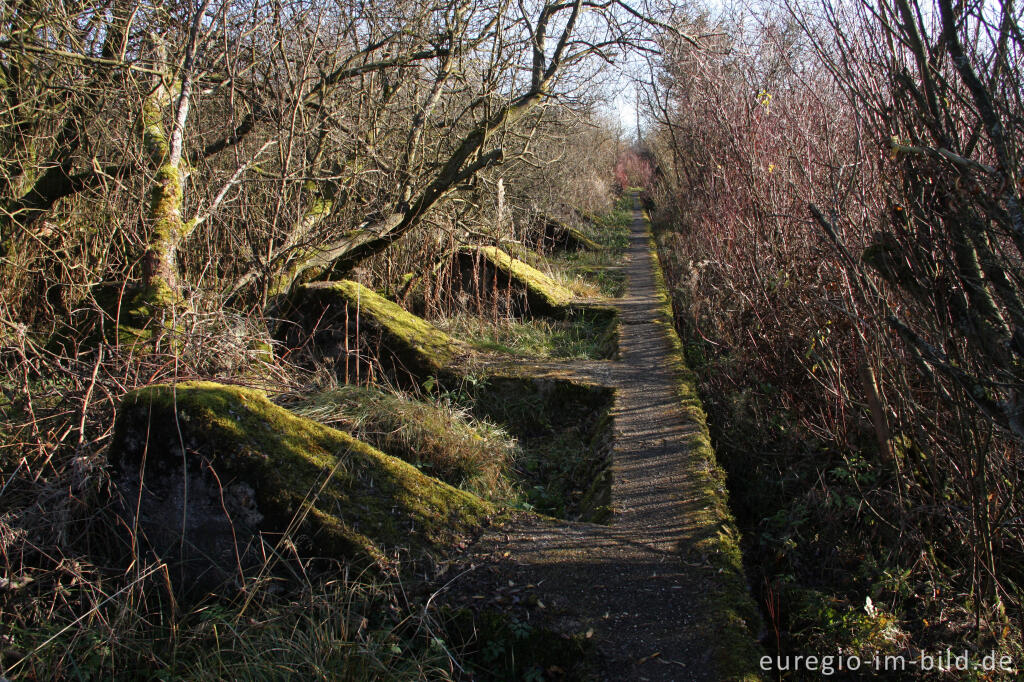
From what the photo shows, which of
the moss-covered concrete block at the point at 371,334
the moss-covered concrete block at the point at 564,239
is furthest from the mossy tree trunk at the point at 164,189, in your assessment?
the moss-covered concrete block at the point at 564,239

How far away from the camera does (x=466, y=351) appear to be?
5.82 metres

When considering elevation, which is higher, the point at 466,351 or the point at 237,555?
the point at 466,351

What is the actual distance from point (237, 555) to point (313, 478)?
17.8 inches

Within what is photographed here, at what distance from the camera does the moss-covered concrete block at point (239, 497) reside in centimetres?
289

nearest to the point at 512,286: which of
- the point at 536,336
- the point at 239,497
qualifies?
the point at 536,336

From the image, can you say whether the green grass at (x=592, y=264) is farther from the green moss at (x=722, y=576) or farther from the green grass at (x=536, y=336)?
the green moss at (x=722, y=576)

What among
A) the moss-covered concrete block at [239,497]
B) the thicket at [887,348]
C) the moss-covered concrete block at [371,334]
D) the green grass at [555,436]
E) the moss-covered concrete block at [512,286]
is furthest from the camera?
the moss-covered concrete block at [512,286]

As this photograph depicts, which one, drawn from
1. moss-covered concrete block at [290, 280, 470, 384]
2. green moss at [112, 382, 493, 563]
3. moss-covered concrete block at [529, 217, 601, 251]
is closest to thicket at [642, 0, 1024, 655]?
green moss at [112, 382, 493, 563]

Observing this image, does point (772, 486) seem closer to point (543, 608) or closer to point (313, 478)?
point (543, 608)

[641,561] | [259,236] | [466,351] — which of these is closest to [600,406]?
[466,351]

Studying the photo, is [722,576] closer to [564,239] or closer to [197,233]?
[197,233]

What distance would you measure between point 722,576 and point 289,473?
193 centimetres

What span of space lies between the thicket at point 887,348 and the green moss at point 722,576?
12.2 inches

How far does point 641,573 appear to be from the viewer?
281 cm
